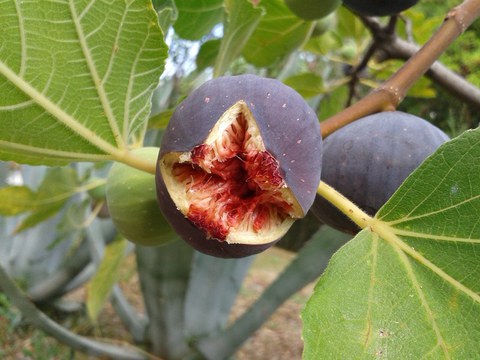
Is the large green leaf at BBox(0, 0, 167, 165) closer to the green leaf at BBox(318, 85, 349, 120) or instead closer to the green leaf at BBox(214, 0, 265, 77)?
the green leaf at BBox(214, 0, 265, 77)

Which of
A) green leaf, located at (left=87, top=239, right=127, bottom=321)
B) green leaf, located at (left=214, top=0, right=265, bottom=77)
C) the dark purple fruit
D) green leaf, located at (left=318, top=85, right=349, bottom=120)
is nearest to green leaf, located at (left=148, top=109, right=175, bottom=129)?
green leaf, located at (left=214, top=0, right=265, bottom=77)

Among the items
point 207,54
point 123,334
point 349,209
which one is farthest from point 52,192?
point 123,334

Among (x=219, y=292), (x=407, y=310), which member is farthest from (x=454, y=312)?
(x=219, y=292)

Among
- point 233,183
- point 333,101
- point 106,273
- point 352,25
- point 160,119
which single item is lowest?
point 106,273

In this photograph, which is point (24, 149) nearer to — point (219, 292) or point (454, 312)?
point (454, 312)

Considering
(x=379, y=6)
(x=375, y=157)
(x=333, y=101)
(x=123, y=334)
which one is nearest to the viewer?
(x=375, y=157)

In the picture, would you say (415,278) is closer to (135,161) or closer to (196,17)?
(135,161)
